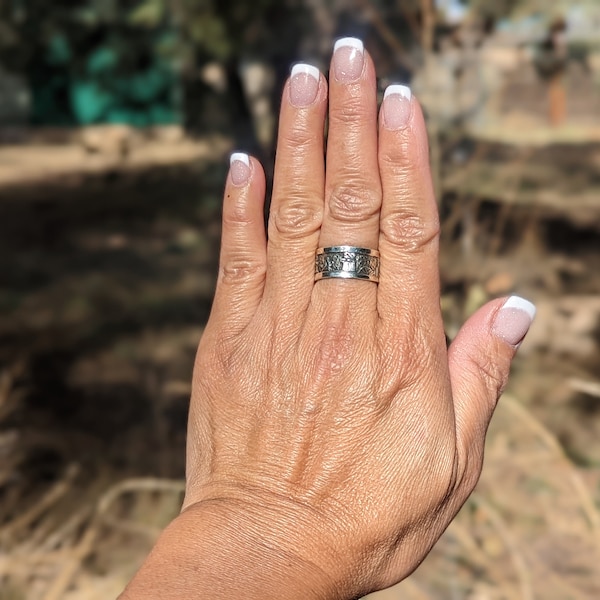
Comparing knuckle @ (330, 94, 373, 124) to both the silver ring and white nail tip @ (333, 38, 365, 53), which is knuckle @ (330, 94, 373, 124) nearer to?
white nail tip @ (333, 38, 365, 53)

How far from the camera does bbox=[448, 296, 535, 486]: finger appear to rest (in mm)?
1254

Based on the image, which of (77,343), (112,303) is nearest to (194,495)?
(77,343)

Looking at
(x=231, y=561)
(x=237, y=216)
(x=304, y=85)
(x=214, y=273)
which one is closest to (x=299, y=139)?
(x=304, y=85)

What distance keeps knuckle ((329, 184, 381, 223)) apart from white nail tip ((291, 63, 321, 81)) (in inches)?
6.6

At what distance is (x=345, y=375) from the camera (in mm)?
1209

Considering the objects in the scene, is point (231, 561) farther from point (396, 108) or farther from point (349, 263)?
point (396, 108)

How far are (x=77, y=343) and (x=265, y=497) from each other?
4.73 meters

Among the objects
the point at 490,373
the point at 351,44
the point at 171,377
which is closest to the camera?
the point at 351,44

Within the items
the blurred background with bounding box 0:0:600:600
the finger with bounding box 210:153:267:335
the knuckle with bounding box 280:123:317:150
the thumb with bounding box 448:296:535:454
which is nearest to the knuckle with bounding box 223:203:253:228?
the finger with bounding box 210:153:267:335

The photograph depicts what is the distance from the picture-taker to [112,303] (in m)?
6.39

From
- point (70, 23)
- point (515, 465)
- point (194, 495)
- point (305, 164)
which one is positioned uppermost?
point (70, 23)

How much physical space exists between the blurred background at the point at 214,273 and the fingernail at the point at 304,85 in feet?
3.32

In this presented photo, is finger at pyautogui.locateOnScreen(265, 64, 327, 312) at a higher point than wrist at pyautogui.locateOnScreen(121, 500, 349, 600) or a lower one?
higher

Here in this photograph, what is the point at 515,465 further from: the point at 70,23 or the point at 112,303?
the point at 70,23
